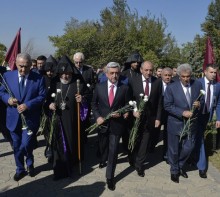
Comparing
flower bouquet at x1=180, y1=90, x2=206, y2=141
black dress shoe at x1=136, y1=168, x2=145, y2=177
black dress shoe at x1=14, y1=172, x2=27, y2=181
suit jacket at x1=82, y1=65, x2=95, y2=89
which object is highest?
suit jacket at x1=82, y1=65, x2=95, y2=89

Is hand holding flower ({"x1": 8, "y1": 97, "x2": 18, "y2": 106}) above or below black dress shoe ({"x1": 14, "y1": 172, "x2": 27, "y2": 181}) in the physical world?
above

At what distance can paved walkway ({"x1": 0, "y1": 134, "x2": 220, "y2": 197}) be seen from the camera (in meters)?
5.14

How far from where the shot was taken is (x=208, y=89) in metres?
6.20

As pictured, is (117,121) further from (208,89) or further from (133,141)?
(208,89)

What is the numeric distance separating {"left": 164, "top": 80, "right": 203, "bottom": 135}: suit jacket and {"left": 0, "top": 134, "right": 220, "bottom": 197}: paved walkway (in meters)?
0.94

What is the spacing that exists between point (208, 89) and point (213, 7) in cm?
4472

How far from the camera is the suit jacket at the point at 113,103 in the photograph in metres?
5.44

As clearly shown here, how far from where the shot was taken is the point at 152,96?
623 cm

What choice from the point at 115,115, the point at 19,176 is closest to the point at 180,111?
the point at 115,115

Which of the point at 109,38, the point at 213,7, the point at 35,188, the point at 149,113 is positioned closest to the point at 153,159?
the point at 149,113

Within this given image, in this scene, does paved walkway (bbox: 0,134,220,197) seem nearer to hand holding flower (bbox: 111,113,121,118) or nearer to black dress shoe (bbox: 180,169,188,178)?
black dress shoe (bbox: 180,169,188,178)

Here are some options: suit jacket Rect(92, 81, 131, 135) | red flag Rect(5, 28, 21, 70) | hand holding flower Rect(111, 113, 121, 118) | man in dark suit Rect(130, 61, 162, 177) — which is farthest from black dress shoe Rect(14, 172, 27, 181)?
red flag Rect(5, 28, 21, 70)

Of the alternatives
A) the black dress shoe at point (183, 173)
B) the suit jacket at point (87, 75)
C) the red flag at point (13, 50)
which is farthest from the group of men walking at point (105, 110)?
the red flag at point (13, 50)

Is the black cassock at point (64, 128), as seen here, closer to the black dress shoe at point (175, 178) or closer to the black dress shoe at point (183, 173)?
the black dress shoe at point (175, 178)
